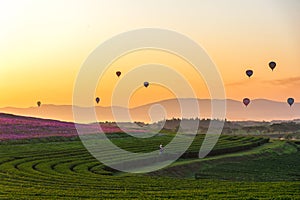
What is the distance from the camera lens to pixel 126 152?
4888 cm

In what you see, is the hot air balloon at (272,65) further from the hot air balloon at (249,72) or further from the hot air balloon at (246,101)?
the hot air balloon at (246,101)

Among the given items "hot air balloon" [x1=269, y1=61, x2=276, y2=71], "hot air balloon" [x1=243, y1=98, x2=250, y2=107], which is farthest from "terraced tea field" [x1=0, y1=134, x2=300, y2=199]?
"hot air balloon" [x1=243, y1=98, x2=250, y2=107]

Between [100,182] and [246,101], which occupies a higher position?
[246,101]

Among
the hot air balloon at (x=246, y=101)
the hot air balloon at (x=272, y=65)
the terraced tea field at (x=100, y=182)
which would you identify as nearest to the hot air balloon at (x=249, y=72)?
the hot air balloon at (x=272, y=65)

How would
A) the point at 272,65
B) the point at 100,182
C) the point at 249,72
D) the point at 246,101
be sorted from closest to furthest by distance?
the point at 100,182 < the point at 272,65 < the point at 249,72 < the point at 246,101

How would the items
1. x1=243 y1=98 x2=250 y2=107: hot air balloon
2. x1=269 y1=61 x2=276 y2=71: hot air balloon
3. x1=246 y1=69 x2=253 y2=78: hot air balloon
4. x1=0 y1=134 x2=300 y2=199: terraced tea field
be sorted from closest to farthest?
1. x1=0 y1=134 x2=300 y2=199: terraced tea field
2. x1=269 y1=61 x2=276 y2=71: hot air balloon
3. x1=246 y1=69 x2=253 y2=78: hot air balloon
4. x1=243 y1=98 x2=250 y2=107: hot air balloon

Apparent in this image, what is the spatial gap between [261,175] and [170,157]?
1230 cm

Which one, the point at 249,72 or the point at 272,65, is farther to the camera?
the point at 249,72

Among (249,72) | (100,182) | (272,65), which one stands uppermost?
(272,65)

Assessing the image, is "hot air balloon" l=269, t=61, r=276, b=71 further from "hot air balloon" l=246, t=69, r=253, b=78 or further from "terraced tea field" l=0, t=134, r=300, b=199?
"terraced tea field" l=0, t=134, r=300, b=199

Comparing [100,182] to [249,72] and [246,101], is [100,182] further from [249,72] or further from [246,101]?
[246,101]

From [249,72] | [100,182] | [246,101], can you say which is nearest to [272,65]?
[249,72]

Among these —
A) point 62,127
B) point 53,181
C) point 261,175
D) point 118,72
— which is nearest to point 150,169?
point 261,175

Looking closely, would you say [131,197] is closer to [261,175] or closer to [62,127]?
[261,175]
